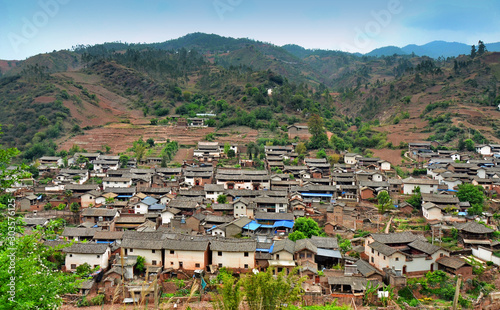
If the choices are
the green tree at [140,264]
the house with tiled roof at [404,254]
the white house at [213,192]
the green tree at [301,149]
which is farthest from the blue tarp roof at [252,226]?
the green tree at [301,149]

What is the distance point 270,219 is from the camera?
24.6 meters

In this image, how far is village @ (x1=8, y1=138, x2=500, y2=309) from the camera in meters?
18.5

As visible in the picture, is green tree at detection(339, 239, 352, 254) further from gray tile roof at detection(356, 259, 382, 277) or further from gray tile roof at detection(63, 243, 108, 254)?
gray tile roof at detection(63, 243, 108, 254)

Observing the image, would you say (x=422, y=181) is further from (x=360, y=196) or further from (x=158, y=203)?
(x=158, y=203)

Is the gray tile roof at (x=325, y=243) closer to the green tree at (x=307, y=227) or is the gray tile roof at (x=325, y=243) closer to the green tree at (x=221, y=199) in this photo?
the green tree at (x=307, y=227)

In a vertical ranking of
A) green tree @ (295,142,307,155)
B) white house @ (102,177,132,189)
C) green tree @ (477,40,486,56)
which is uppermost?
green tree @ (477,40,486,56)

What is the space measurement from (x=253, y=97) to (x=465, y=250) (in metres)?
44.3

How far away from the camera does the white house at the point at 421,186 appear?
1152 inches

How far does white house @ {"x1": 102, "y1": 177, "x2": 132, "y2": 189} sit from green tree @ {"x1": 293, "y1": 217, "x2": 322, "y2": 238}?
15490mm

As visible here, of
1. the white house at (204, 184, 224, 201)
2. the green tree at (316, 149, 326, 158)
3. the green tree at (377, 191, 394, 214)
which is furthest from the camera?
the green tree at (316, 149, 326, 158)

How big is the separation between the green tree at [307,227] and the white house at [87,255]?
10622 millimetres

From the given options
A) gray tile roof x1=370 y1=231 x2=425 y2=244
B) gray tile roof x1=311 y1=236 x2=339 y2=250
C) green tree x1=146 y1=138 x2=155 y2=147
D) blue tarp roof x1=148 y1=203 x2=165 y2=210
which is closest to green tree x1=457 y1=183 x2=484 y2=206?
gray tile roof x1=370 y1=231 x2=425 y2=244

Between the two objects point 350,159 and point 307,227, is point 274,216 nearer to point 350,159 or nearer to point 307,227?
point 307,227

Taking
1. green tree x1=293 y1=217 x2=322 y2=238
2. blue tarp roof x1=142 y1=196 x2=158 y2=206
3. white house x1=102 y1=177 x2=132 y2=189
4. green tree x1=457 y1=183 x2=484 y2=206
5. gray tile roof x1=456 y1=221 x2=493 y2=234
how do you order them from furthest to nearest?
1. white house x1=102 y1=177 x2=132 y2=189
2. blue tarp roof x1=142 y1=196 x2=158 y2=206
3. green tree x1=457 y1=183 x2=484 y2=206
4. green tree x1=293 y1=217 x2=322 y2=238
5. gray tile roof x1=456 y1=221 x2=493 y2=234
